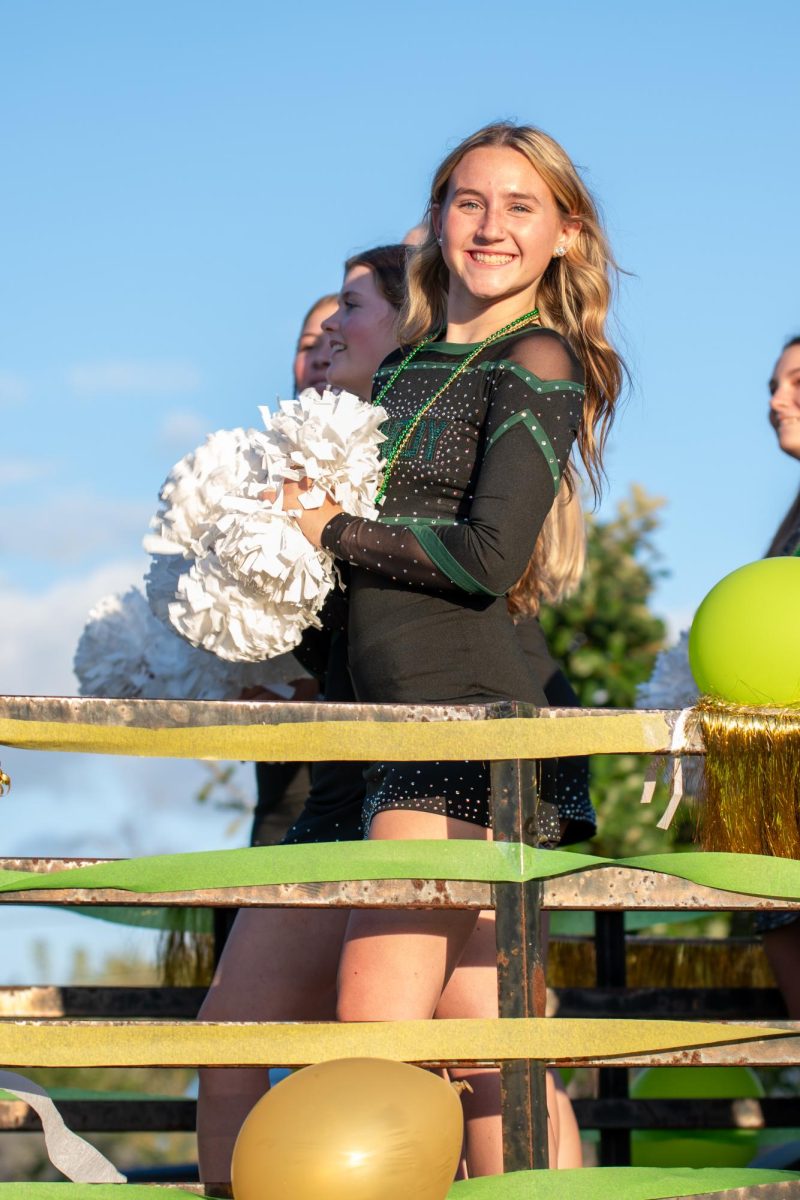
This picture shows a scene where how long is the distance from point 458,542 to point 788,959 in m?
1.96

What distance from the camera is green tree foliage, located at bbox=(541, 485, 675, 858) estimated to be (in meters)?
7.31

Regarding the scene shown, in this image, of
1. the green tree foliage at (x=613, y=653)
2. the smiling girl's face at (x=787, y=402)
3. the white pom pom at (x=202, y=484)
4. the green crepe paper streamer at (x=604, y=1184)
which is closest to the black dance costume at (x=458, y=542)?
the white pom pom at (x=202, y=484)

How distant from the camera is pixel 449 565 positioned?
7.73ft

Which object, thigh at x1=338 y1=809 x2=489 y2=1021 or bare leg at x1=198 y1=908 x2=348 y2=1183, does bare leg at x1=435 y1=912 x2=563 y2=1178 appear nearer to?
thigh at x1=338 y1=809 x2=489 y2=1021

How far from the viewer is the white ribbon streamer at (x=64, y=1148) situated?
2.06 meters

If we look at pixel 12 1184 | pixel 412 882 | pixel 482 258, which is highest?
pixel 482 258

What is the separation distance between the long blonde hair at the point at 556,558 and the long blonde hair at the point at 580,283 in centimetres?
15

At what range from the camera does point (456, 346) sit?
8.61 feet

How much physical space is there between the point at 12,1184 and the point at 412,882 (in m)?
0.66

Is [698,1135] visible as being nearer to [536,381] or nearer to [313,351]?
[313,351]

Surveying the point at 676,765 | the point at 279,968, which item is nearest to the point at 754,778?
the point at 676,765

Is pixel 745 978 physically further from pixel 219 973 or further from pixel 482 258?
pixel 482 258

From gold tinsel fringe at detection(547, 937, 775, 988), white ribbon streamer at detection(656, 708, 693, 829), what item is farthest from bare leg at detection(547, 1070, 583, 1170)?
gold tinsel fringe at detection(547, 937, 775, 988)

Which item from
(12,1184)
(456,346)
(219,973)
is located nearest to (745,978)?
(219,973)
